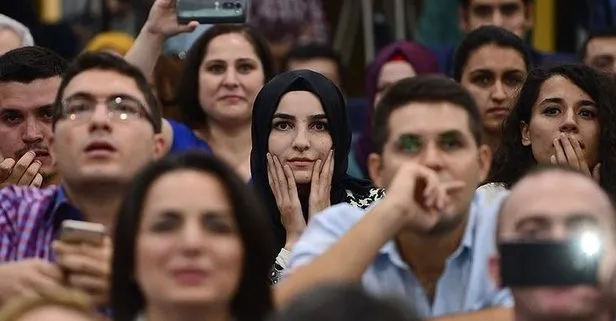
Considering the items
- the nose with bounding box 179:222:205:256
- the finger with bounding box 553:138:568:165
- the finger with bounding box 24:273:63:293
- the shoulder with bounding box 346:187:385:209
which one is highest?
the nose with bounding box 179:222:205:256

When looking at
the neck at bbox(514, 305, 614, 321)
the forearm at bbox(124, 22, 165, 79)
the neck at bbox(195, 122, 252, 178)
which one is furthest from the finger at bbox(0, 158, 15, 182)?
the neck at bbox(514, 305, 614, 321)

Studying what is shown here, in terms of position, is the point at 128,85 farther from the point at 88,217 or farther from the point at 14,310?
the point at 14,310

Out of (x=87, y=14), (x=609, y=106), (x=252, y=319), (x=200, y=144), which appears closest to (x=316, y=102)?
(x=200, y=144)

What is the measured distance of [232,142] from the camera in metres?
8.07

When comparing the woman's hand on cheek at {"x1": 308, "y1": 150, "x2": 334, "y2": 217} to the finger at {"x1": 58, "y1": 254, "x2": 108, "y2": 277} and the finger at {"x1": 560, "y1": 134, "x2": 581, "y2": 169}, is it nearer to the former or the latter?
the finger at {"x1": 560, "y1": 134, "x2": 581, "y2": 169}

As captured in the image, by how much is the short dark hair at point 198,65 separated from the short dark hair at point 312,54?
1.54 metres

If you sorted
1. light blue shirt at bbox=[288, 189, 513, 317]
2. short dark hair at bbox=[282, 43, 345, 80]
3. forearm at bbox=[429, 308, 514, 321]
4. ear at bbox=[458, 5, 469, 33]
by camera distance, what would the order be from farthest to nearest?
short dark hair at bbox=[282, 43, 345, 80], ear at bbox=[458, 5, 469, 33], light blue shirt at bbox=[288, 189, 513, 317], forearm at bbox=[429, 308, 514, 321]

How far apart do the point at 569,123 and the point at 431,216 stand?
1740 millimetres

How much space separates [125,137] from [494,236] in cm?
114

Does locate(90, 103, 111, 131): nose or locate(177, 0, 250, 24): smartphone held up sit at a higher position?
locate(177, 0, 250, 24): smartphone held up

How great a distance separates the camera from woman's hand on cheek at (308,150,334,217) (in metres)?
6.84

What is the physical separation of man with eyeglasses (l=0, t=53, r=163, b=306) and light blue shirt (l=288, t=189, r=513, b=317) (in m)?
0.65

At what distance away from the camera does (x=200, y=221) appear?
191 inches

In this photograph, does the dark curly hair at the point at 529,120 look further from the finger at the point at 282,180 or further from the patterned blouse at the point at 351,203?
the finger at the point at 282,180
